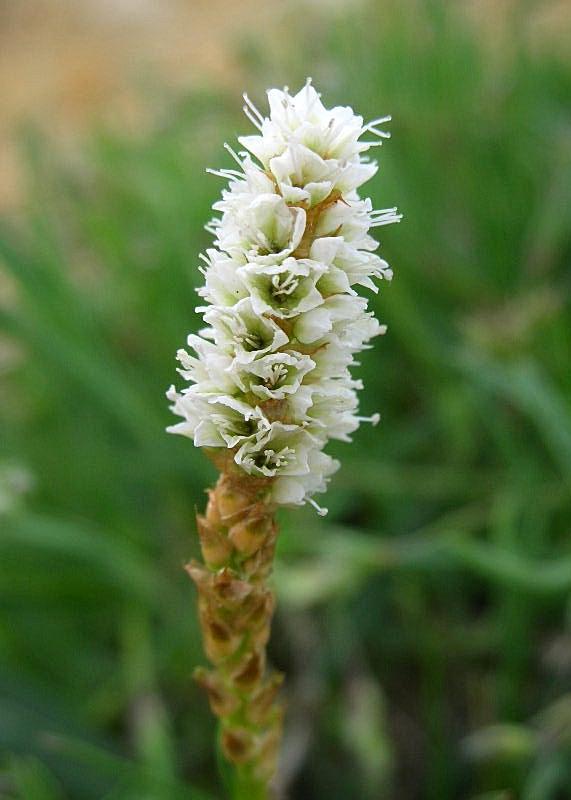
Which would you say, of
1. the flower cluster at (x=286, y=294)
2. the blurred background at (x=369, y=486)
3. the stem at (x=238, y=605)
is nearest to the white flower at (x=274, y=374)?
the flower cluster at (x=286, y=294)

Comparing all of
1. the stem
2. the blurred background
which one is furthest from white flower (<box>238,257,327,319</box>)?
the blurred background

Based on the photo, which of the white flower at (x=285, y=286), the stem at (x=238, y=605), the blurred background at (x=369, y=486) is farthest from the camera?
the blurred background at (x=369, y=486)

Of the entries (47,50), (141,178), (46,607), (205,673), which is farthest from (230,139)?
(47,50)

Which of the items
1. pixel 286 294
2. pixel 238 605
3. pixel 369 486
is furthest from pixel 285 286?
pixel 369 486

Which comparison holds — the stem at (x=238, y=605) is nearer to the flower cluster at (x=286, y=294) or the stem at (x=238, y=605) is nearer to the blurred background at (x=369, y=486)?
the flower cluster at (x=286, y=294)

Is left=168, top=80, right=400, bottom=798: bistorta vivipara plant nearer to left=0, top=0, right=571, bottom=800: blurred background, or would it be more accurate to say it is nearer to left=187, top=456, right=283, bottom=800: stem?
left=187, top=456, right=283, bottom=800: stem

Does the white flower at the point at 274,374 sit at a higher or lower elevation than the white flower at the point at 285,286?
lower

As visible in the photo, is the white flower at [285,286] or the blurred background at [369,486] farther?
the blurred background at [369,486]

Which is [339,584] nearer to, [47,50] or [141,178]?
[141,178]
